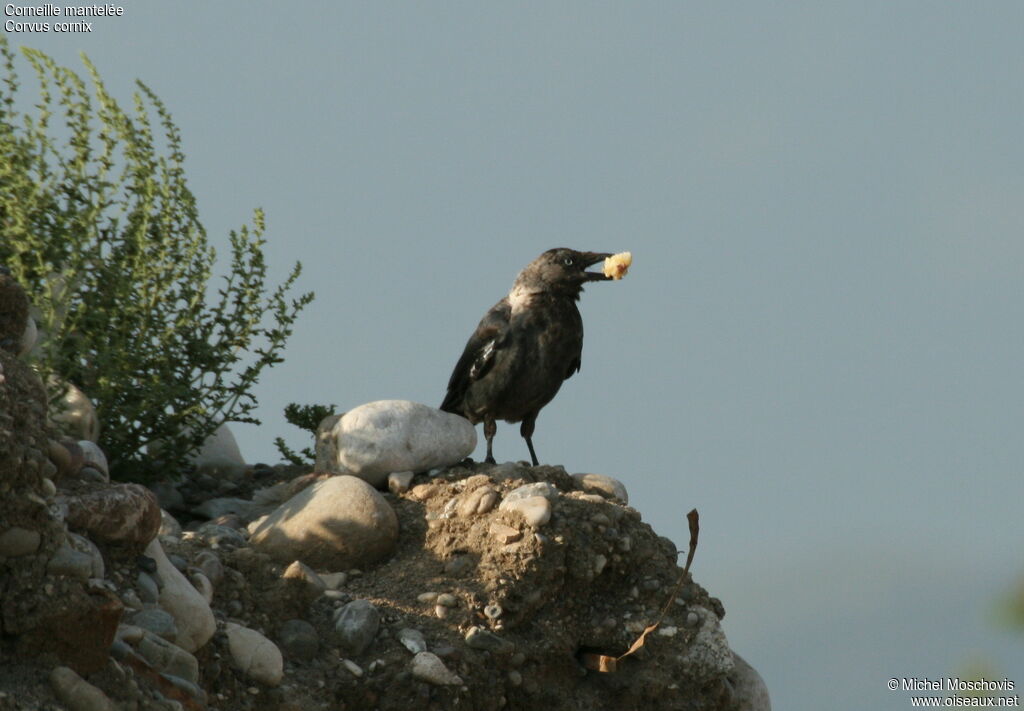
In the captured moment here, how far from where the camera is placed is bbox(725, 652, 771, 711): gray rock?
25.5 ft

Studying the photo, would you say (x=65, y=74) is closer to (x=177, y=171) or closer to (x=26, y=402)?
(x=177, y=171)

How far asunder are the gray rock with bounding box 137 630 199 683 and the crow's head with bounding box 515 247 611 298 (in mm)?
4912

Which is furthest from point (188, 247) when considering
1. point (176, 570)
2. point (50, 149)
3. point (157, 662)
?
point (157, 662)

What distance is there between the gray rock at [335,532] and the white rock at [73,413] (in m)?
1.58

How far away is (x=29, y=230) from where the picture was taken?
8656 mm

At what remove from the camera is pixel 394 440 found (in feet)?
28.0

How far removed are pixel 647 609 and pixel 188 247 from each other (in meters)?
3.88

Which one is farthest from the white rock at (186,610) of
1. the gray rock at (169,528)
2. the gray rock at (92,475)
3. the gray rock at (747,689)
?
the gray rock at (747,689)

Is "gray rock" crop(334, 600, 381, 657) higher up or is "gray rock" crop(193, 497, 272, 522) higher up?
"gray rock" crop(193, 497, 272, 522)

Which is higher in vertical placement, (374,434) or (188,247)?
(188,247)

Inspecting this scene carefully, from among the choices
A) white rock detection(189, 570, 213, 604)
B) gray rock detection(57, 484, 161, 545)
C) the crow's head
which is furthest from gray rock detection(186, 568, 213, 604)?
the crow's head

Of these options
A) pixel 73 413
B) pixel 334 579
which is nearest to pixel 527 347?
pixel 334 579

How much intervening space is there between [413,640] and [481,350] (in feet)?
11.3

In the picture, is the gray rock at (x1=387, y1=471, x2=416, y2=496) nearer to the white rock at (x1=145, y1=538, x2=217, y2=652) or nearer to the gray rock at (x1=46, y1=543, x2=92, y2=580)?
the white rock at (x1=145, y1=538, x2=217, y2=652)
